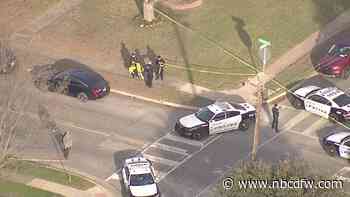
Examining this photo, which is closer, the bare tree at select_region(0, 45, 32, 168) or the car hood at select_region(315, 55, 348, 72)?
the bare tree at select_region(0, 45, 32, 168)

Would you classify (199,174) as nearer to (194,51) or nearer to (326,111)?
(326,111)

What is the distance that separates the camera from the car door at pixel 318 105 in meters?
42.7

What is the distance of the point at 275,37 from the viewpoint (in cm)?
5128

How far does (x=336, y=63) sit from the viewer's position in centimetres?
4684

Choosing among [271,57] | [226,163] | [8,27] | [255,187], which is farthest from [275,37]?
[255,187]

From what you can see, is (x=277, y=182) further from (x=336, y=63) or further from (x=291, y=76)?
(x=336, y=63)

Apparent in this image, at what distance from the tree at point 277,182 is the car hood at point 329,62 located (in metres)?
17.9

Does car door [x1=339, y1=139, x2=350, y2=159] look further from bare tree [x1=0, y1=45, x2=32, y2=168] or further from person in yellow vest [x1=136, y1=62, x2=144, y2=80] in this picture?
bare tree [x1=0, y1=45, x2=32, y2=168]

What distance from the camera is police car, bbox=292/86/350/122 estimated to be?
139 ft

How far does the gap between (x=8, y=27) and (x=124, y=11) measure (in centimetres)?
759

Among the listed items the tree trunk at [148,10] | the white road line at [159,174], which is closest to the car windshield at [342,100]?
the white road line at [159,174]

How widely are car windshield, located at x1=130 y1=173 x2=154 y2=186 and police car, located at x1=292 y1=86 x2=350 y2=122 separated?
10339 mm

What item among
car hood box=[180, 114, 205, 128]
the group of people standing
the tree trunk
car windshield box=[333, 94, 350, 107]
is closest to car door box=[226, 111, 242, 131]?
car hood box=[180, 114, 205, 128]

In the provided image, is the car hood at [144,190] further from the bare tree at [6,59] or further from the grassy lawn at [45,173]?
the bare tree at [6,59]
